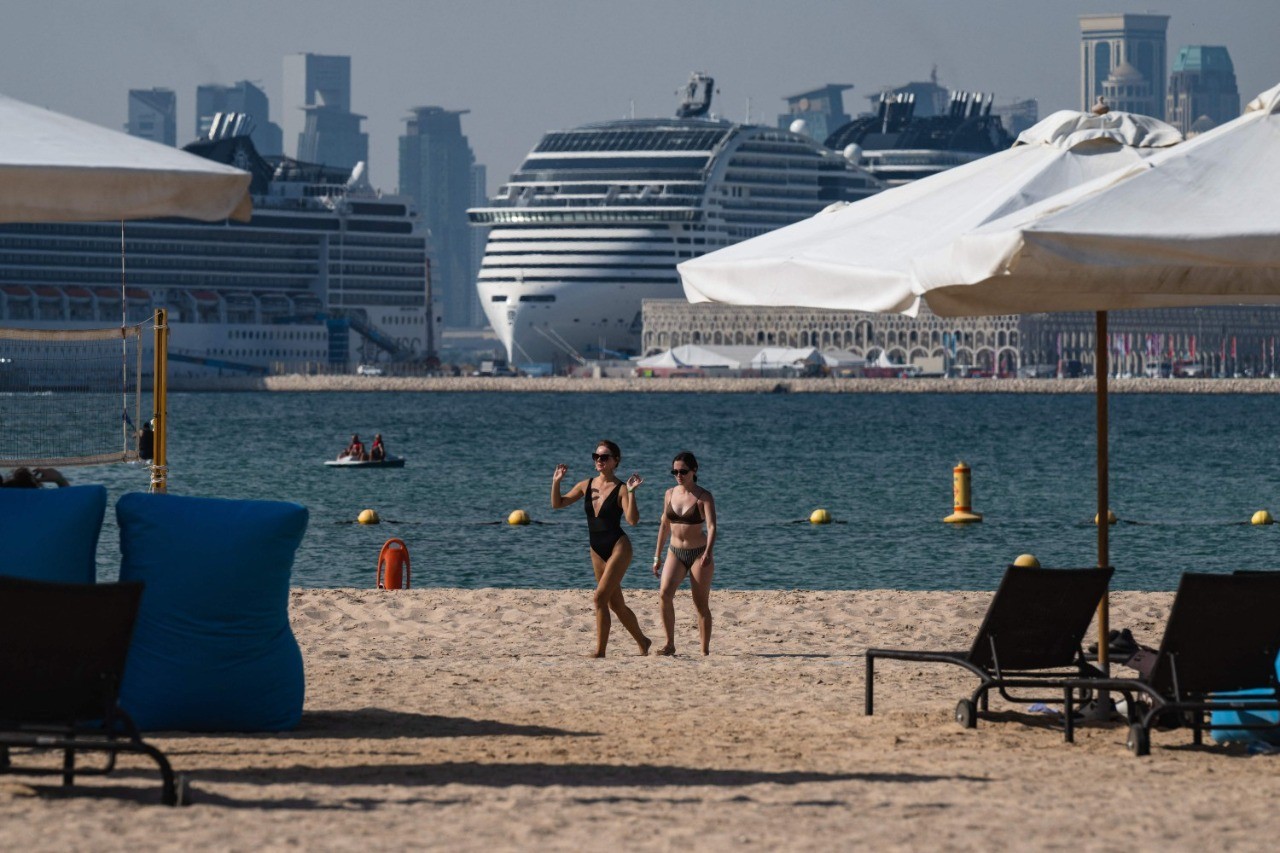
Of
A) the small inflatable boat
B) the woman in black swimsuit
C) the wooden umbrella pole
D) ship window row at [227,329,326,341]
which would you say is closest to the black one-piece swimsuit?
the woman in black swimsuit

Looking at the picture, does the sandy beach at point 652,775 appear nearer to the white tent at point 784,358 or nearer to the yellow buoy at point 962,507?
the yellow buoy at point 962,507

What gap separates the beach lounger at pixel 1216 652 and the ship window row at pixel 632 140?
122 metres

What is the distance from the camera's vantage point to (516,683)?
9273mm

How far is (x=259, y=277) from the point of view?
11606 centimetres

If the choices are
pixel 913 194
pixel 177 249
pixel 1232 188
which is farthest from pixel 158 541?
pixel 177 249

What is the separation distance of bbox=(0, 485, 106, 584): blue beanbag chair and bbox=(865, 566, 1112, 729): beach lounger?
292cm

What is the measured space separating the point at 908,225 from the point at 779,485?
3137 cm

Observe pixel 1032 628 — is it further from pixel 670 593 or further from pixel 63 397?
pixel 63 397

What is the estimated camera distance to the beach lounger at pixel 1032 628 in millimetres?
7523

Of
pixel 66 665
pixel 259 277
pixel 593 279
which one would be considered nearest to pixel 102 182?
pixel 66 665

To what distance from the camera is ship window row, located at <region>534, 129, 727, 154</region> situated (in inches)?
5079

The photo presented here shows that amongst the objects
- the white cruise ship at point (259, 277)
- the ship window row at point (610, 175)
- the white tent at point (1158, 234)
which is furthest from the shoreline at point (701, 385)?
the white tent at point (1158, 234)

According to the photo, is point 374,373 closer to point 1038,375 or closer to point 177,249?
point 177,249

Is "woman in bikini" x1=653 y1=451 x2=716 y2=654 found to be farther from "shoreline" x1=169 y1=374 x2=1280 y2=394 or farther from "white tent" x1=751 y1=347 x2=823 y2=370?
"white tent" x1=751 y1=347 x2=823 y2=370
